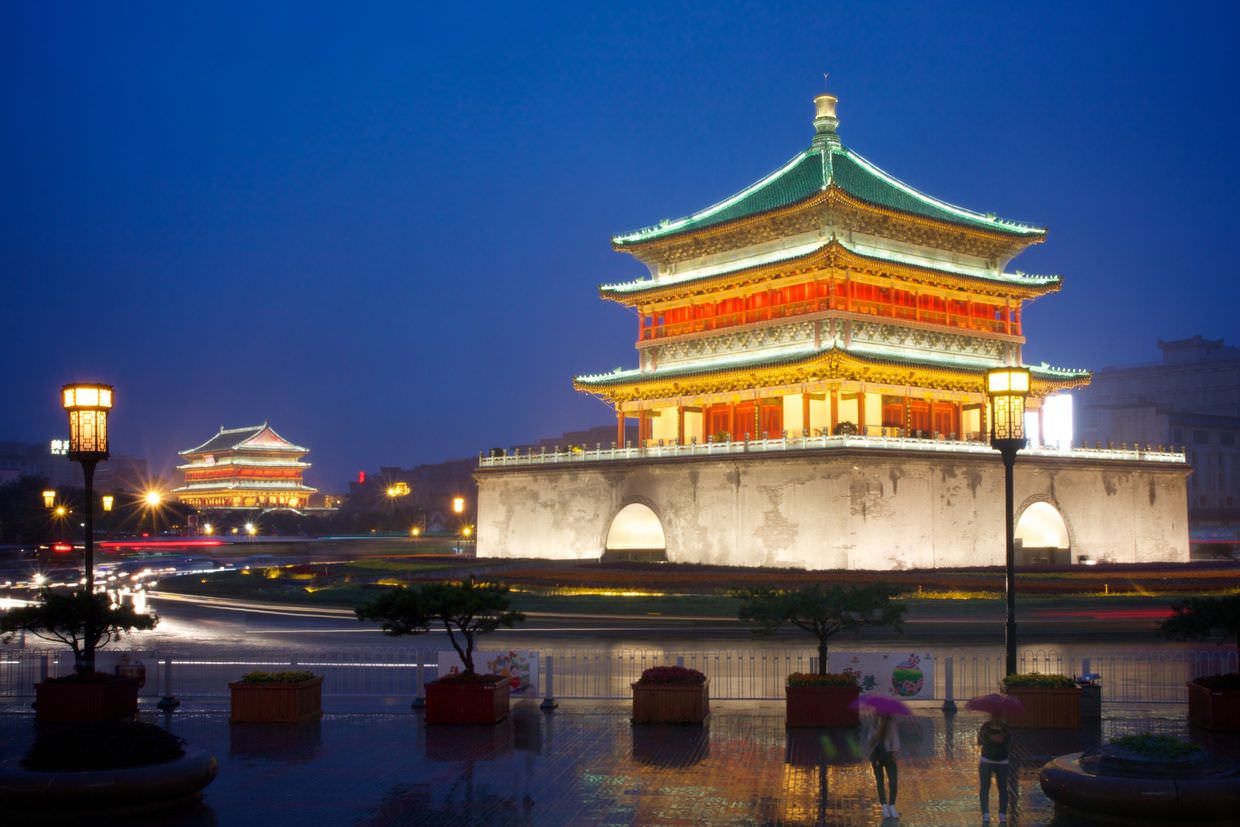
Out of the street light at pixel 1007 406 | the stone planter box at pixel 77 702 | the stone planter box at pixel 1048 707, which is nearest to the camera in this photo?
the stone planter box at pixel 1048 707

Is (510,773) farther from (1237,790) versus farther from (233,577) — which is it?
(233,577)

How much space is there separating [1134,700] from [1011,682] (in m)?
3.30

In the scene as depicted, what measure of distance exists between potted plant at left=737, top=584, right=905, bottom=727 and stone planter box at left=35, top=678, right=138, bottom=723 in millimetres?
9240

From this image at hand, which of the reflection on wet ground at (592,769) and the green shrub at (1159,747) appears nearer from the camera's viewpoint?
the green shrub at (1159,747)

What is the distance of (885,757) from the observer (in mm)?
12414

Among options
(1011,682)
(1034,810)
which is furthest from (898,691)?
(1034,810)

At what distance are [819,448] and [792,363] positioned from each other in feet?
15.7

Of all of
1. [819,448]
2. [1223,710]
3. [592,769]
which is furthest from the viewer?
[819,448]

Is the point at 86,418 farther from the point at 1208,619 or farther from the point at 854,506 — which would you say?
the point at 854,506

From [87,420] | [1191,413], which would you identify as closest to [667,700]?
[87,420]

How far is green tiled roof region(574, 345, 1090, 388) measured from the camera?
47.7m

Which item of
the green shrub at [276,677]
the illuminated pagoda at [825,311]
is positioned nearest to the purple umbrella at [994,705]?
the green shrub at [276,677]

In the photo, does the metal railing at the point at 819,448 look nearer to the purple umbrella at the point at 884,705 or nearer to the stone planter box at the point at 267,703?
the stone planter box at the point at 267,703

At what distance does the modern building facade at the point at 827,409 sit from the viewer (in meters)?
45.3
